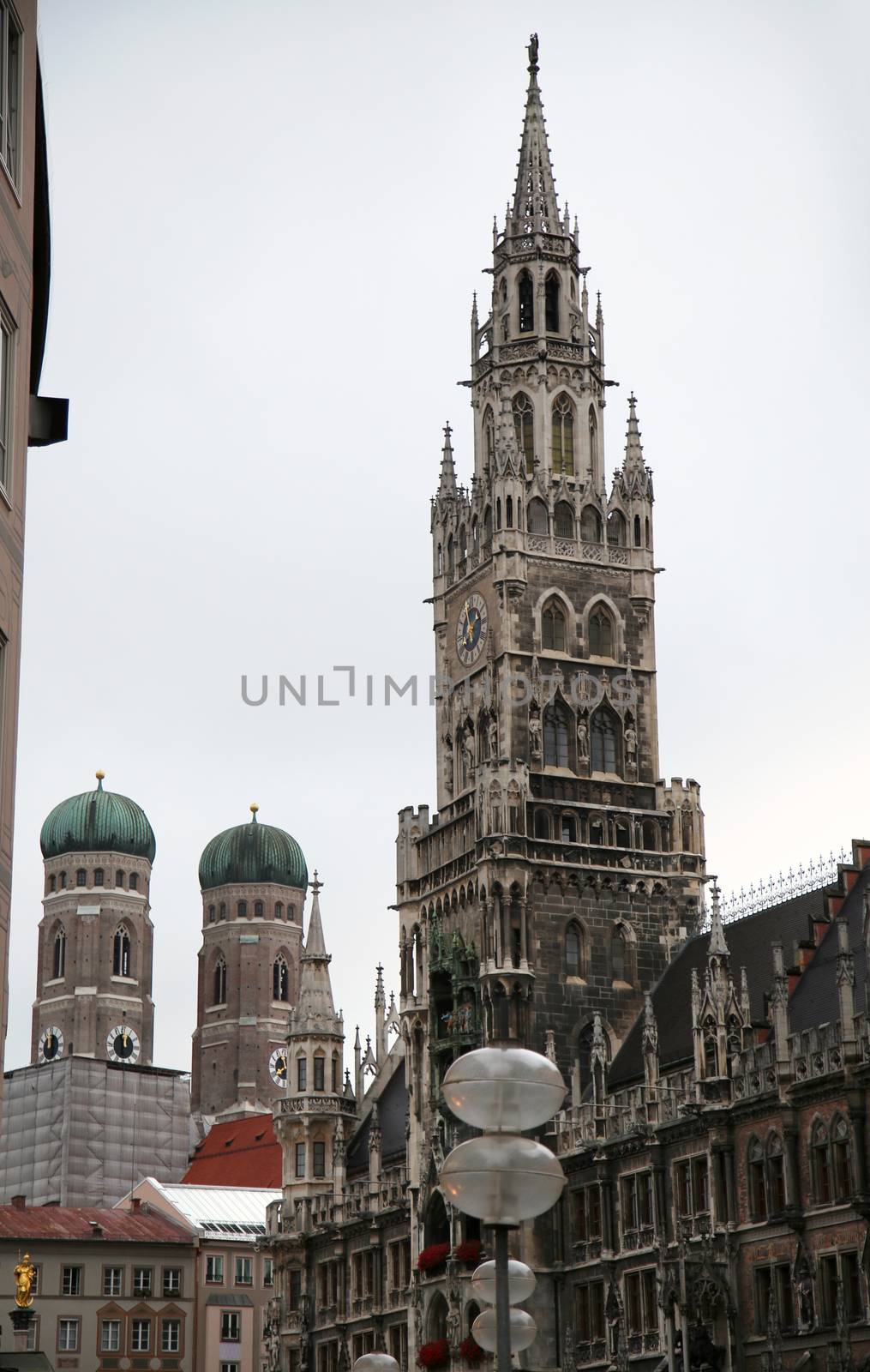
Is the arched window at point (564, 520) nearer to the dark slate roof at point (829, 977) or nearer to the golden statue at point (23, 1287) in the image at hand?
the dark slate roof at point (829, 977)

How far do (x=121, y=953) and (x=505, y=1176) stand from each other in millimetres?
177527

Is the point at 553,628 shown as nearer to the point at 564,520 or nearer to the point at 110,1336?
the point at 564,520

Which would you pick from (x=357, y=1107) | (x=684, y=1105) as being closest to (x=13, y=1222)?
(x=357, y=1107)

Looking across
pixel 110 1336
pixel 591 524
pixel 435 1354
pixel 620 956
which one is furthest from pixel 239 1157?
pixel 591 524

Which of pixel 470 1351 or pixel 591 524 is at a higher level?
pixel 591 524

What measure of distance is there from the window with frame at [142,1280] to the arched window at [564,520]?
46.0 metres

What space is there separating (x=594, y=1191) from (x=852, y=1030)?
50.8ft

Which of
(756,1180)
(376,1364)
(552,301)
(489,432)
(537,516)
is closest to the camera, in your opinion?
(376,1364)

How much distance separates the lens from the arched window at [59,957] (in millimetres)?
196125

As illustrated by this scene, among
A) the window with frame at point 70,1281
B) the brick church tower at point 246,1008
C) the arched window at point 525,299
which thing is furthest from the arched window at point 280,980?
the arched window at point 525,299

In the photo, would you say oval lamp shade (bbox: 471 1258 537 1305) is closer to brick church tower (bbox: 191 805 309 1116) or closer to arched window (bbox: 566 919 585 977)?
arched window (bbox: 566 919 585 977)

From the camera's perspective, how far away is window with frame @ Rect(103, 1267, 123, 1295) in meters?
106

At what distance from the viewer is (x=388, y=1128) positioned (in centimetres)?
9094

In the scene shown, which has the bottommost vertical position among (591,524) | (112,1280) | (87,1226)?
(112,1280)
